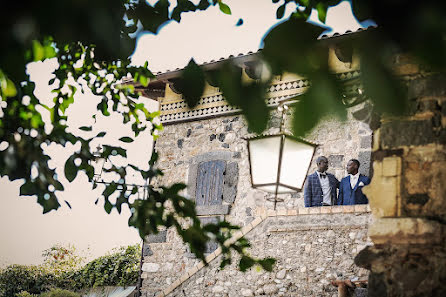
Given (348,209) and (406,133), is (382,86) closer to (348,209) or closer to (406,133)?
(406,133)

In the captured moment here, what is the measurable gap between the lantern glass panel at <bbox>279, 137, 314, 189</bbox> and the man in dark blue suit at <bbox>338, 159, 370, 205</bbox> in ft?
11.7

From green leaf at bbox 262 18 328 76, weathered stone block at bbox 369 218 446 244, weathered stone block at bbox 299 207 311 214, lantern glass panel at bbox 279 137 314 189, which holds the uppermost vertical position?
lantern glass panel at bbox 279 137 314 189

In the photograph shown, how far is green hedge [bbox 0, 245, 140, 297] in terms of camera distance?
12.9m

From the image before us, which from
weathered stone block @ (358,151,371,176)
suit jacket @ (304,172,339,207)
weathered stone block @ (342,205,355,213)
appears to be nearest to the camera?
weathered stone block @ (342,205,355,213)

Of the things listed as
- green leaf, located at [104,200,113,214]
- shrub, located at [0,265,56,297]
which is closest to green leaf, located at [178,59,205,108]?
green leaf, located at [104,200,113,214]

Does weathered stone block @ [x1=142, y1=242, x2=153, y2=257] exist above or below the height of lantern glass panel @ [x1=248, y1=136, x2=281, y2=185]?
below

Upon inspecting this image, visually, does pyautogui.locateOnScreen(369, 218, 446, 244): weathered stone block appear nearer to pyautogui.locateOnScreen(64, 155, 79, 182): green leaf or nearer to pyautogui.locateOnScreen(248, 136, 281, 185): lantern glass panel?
pyautogui.locateOnScreen(248, 136, 281, 185): lantern glass panel

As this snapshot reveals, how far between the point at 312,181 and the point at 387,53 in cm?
732

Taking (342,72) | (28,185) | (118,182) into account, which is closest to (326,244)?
(118,182)

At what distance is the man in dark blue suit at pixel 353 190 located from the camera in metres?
7.82

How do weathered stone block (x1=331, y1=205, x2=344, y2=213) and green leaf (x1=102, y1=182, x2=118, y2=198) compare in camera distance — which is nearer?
green leaf (x1=102, y1=182, x2=118, y2=198)

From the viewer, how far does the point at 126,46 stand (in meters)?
1.24

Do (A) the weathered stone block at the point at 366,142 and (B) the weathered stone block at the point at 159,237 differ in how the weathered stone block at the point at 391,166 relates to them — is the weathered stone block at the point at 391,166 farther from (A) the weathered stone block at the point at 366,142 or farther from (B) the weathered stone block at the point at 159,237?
(B) the weathered stone block at the point at 159,237

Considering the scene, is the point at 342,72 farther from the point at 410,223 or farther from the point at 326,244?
the point at 326,244
